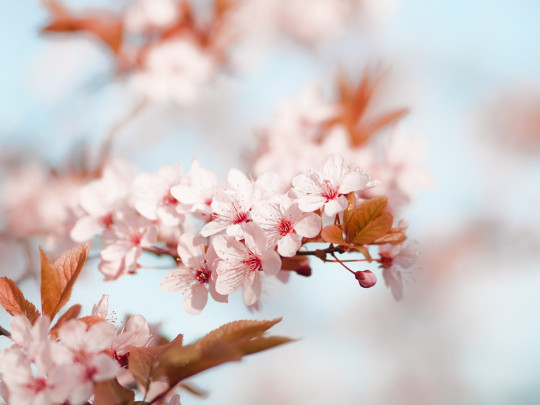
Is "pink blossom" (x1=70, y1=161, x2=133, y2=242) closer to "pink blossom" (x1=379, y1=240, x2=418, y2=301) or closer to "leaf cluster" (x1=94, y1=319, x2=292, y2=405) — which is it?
"leaf cluster" (x1=94, y1=319, x2=292, y2=405)

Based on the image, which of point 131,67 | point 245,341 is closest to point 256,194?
point 245,341

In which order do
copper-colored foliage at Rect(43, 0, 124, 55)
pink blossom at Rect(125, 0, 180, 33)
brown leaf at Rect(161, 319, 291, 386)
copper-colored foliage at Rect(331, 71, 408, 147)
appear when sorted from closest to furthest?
brown leaf at Rect(161, 319, 291, 386) < copper-colored foliage at Rect(331, 71, 408, 147) < copper-colored foliage at Rect(43, 0, 124, 55) < pink blossom at Rect(125, 0, 180, 33)

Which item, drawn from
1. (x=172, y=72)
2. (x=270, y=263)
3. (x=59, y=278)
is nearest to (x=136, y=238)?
(x=59, y=278)

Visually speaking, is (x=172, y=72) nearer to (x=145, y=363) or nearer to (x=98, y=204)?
(x=98, y=204)

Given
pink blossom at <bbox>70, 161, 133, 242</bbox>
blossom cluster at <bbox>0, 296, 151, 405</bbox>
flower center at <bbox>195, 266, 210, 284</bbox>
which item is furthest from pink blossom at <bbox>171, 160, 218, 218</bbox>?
blossom cluster at <bbox>0, 296, 151, 405</bbox>

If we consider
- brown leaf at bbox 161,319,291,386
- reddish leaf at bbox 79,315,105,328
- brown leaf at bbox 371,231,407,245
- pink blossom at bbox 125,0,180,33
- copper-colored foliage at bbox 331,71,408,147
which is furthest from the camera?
pink blossom at bbox 125,0,180,33

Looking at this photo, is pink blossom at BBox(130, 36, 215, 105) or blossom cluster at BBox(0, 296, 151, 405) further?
pink blossom at BBox(130, 36, 215, 105)

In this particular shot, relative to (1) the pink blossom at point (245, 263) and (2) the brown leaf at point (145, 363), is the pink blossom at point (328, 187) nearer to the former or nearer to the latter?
(1) the pink blossom at point (245, 263)

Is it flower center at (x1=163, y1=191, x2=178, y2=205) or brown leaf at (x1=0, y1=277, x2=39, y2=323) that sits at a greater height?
flower center at (x1=163, y1=191, x2=178, y2=205)

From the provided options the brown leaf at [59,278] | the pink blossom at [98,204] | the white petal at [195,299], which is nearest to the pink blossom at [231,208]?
the white petal at [195,299]
